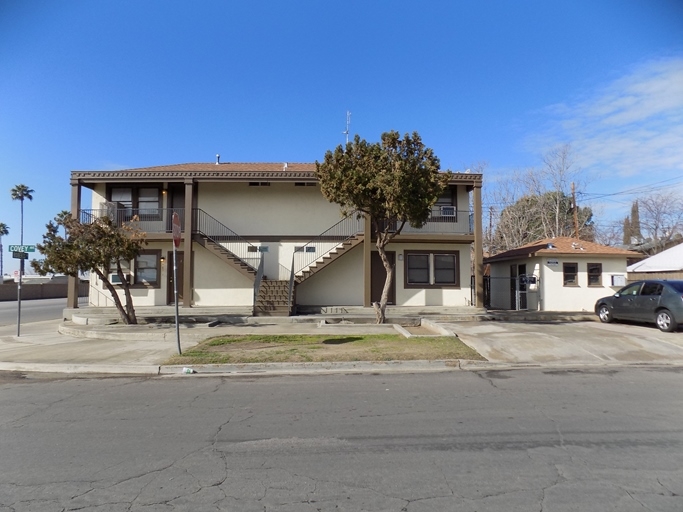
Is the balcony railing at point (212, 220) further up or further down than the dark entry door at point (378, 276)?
further up

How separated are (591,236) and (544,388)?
1574 inches

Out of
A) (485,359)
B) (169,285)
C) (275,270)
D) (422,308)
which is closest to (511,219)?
(422,308)

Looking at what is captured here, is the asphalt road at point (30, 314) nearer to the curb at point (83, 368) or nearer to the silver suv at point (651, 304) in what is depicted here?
the curb at point (83, 368)

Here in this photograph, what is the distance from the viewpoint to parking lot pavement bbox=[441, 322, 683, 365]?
9.71 m

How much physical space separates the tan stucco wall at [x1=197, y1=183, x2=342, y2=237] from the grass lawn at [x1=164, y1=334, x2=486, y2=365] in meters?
8.27

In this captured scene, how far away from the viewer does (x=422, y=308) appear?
1856 cm

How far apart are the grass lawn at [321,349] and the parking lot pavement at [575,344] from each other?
34.6 inches

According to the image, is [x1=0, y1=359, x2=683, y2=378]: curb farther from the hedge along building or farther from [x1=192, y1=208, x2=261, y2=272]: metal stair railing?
[x1=192, y1=208, x2=261, y2=272]: metal stair railing

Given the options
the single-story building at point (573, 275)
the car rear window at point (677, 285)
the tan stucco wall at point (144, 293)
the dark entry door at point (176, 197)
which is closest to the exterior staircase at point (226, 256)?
the dark entry door at point (176, 197)

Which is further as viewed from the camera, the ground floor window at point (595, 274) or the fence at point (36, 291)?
the fence at point (36, 291)

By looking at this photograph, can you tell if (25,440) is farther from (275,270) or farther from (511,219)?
(511,219)

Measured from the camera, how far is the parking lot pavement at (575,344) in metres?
9.71

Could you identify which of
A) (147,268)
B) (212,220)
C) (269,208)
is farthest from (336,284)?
(147,268)

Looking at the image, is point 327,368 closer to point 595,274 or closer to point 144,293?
point 144,293
